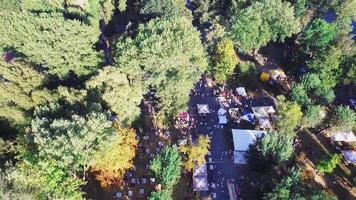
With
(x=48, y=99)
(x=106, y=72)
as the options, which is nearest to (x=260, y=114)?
(x=106, y=72)

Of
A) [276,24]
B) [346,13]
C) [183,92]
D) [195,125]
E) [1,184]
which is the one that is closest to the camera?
[1,184]

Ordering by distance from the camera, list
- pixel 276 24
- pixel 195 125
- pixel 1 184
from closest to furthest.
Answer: pixel 1 184 → pixel 195 125 → pixel 276 24

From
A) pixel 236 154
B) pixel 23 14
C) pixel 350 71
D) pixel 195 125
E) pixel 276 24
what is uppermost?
pixel 276 24

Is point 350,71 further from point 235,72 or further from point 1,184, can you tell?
point 1,184

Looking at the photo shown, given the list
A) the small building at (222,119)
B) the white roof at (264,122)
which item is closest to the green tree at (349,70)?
the white roof at (264,122)

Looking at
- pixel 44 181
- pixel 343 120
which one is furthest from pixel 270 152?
pixel 44 181

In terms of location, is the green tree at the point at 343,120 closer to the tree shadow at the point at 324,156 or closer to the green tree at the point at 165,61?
the tree shadow at the point at 324,156

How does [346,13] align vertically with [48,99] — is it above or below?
above

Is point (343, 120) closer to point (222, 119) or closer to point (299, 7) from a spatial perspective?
point (222, 119)
